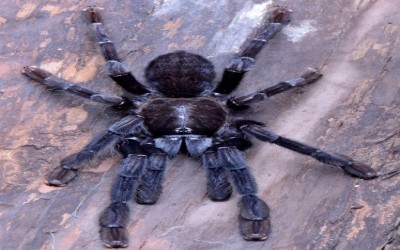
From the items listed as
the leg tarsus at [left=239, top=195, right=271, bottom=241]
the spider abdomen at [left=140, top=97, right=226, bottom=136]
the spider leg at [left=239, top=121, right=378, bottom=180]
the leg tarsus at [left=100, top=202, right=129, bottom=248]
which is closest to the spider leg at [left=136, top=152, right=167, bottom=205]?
the leg tarsus at [left=100, top=202, right=129, bottom=248]

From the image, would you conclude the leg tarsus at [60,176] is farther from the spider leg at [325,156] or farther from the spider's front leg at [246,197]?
the spider leg at [325,156]

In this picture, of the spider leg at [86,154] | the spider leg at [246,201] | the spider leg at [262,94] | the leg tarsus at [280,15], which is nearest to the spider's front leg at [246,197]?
the spider leg at [246,201]

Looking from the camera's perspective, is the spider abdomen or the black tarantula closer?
the black tarantula

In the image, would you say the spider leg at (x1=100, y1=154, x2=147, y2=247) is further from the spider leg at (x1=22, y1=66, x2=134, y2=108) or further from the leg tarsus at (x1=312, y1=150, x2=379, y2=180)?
the leg tarsus at (x1=312, y1=150, x2=379, y2=180)

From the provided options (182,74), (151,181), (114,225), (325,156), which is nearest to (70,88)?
(182,74)

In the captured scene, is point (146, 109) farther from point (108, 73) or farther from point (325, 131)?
point (325, 131)

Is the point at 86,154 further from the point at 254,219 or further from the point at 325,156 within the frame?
the point at 325,156
